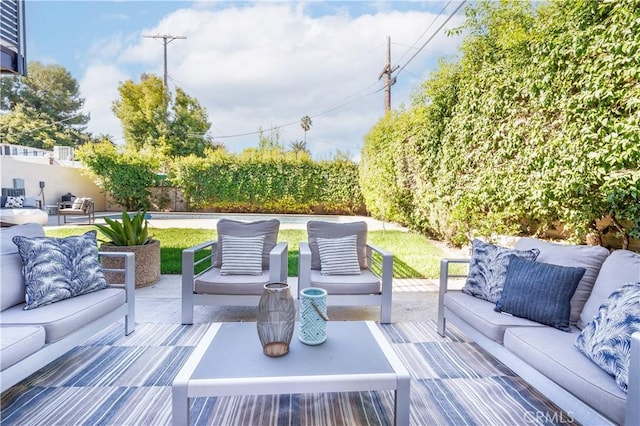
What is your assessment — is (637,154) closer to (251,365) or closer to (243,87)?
(251,365)

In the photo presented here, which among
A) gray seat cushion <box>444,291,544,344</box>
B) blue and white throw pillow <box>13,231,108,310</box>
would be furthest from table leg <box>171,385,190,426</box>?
gray seat cushion <box>444,291,544,344</box>

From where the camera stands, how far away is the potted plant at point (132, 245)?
387cm

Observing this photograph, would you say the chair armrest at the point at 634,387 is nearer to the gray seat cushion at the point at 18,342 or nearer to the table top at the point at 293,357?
the table top at the point at 293,357

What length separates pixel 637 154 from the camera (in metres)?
2.46

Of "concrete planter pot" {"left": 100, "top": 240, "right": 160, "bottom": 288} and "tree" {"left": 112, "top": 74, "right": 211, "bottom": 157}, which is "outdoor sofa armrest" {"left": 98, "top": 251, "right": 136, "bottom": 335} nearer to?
"concrete planter pot" {"left": 100, "top": 240, "right": 160, "bottom": 288}

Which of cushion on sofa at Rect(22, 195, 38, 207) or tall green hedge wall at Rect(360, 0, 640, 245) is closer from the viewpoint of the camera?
tall green hedge wall at Rect(360, 0, 640, 245)

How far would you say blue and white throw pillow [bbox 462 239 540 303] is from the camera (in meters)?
2.52

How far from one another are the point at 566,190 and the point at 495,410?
7.04ft

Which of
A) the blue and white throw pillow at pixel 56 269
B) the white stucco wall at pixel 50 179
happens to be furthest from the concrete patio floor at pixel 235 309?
the white stucco wall at pixel 50 179

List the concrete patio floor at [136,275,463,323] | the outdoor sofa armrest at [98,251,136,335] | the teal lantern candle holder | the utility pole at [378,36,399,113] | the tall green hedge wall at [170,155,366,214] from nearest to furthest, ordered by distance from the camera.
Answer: the teal lantern candle holder → the outdoor sofa armrest at [98,251,136,335] → the concrete patio floor at [136,275,463,323] → the utility pole at [378,36,399,113] → the tall green hedge wall at [170,155,366,214]

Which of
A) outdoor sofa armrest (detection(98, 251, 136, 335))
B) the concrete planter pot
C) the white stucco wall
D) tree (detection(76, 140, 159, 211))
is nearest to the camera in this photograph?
outdoor sofa armrest (detection(98, 251, 136, 335))

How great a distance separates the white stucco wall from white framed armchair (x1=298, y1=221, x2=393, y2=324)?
10.2m

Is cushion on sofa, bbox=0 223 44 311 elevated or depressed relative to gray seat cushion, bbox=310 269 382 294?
elevated

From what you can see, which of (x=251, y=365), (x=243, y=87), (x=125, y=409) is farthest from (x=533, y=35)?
(x=243, y=87)
